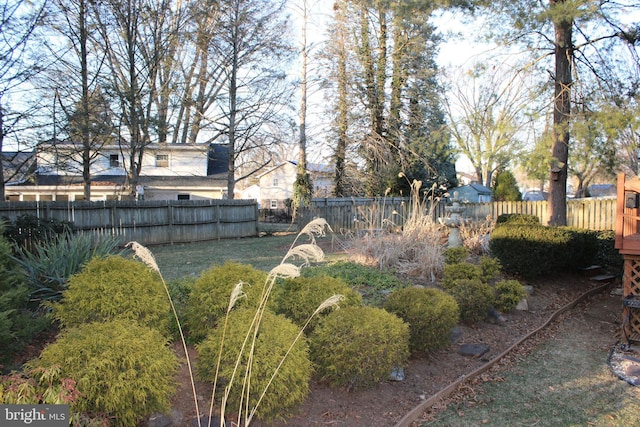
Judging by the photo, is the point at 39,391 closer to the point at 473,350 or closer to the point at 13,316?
the point at 13,316

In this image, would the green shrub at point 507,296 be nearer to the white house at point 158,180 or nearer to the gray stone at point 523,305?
the gray stone at point 523,305

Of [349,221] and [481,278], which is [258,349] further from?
[349,221]

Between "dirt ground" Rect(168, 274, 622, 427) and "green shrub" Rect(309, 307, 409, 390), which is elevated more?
"green shrub" Rect(309, 307, 409, 390)

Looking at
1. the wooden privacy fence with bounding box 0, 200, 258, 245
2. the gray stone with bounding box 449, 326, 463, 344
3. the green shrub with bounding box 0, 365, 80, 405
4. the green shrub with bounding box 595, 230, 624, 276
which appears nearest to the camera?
the green shrub with bounding box 0, 365, 80, 405

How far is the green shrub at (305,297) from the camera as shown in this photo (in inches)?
158

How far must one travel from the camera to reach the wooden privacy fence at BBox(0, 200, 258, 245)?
441 inches

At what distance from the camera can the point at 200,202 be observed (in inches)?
581

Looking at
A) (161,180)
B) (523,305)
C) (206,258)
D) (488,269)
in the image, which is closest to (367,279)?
(488,269)

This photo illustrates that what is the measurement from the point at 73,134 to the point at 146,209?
114 inches

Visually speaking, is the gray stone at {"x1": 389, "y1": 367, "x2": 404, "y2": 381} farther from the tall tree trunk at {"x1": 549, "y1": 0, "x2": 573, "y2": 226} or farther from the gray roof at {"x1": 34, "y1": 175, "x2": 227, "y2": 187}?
the gray roof at {"x1": 34, "y1": 175, "x2": 227, "y2": 187}

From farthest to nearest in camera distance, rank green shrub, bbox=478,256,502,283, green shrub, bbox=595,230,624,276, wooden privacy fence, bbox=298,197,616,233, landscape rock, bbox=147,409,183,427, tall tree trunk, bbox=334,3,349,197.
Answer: tall tree trunk, bbox=334,3,349,197 → wooden privacy fence, bbox=298,197,616,233 → green shrub, bbox=595,230,624,276 → green shrub, bbox=478,256,502,283 → landscape rock, bbox=147,409,183,427

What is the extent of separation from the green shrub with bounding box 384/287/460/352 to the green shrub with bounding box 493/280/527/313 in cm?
163

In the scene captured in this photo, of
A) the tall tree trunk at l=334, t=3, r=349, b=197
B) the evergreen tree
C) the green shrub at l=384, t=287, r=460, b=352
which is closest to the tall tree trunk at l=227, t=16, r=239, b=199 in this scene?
the tall tree trunk at l=334, t=3, r=349, b=197

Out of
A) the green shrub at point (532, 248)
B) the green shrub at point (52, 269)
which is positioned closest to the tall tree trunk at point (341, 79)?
the green shrub at point (532, 248)
